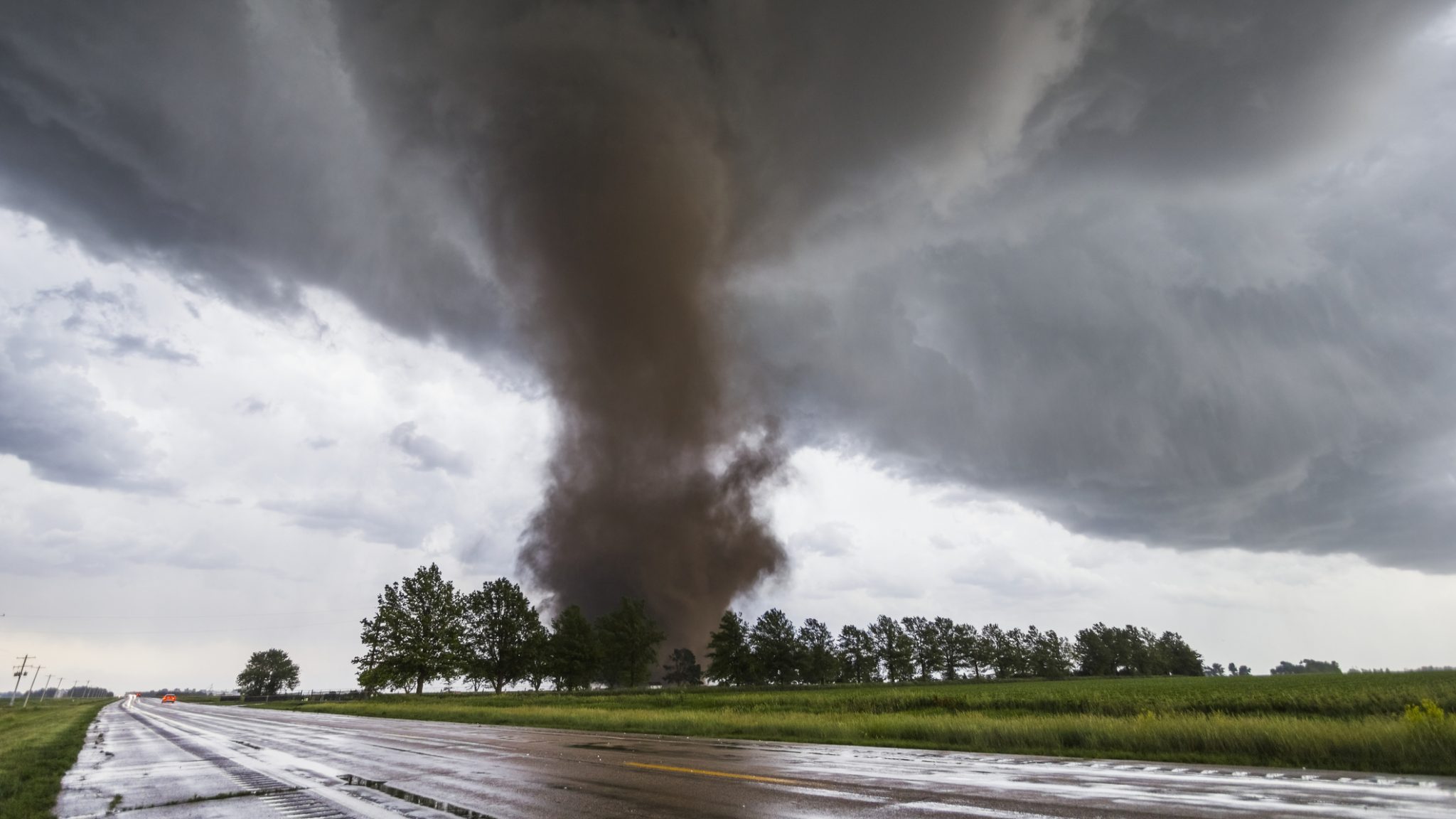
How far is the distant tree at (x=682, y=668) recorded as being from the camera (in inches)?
6718

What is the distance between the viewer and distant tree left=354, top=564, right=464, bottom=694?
247ft

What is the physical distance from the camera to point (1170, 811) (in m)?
7.98

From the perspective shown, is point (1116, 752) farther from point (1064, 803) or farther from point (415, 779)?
point (415, 779)

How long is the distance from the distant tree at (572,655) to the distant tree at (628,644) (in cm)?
511

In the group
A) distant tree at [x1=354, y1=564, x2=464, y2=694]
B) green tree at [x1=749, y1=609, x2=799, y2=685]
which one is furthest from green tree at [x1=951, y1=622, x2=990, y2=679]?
distant tree at [x1=354, y1=564, x2=464, y2=694]

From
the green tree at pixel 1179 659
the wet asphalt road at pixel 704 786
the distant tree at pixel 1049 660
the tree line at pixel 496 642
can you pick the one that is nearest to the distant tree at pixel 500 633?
the tree line at pixel 496 642

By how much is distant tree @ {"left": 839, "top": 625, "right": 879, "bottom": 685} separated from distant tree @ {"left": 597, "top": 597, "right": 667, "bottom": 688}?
47.6 metres

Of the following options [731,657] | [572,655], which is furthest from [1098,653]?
[572,655]

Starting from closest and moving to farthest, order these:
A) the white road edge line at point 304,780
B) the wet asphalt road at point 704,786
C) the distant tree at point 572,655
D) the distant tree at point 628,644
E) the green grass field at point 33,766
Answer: the wet asphalt road at point 704,786 < the white road edge line at point 304,780 < the green grass field at point 33,766 < the distant tree at point 572,655 < the distant tree at point 628,644

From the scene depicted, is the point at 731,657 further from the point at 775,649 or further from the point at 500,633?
the point at 500,633

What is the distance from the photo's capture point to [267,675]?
6845 inches

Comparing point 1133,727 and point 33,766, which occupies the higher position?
point 1133,727

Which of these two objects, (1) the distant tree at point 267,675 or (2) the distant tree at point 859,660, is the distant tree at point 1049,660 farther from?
(1) the distant tree at point 267,675

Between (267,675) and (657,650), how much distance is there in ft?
430
